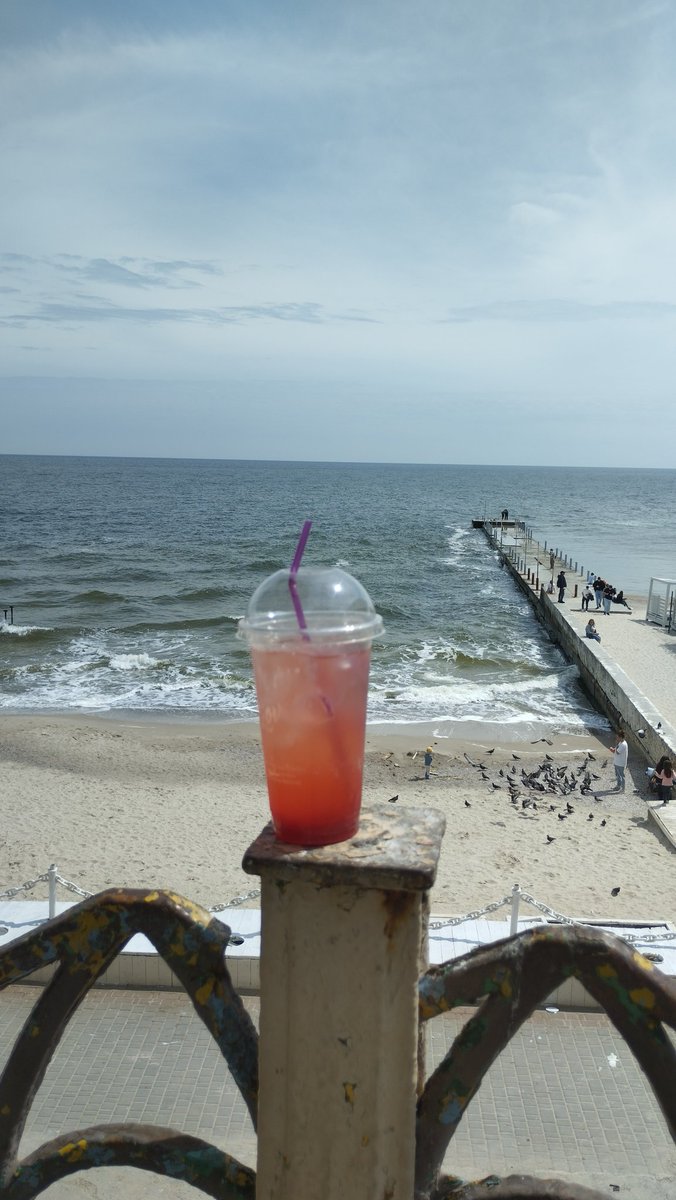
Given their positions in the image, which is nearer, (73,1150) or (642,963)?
(642,963)

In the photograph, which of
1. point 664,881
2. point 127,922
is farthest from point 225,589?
point 127,922

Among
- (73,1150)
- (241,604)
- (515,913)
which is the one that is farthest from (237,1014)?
(241,604)

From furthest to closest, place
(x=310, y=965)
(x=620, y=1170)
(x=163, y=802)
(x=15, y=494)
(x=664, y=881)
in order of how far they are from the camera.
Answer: (x=15, y=494)
(x=163, y=802)
(x=664, y=881)
(x=620, y=1170)
(x=310, y=965)

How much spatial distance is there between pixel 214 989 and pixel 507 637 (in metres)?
30.5

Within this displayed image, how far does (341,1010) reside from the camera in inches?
64.5

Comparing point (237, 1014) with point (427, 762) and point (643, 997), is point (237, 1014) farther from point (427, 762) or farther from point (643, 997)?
point (427, 762)

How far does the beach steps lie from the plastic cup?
518 centimetres

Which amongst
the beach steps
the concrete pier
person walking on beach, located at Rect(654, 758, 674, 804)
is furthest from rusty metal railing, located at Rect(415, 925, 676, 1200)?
person walking on beach, located at Rect(654, 758, 674, 804)

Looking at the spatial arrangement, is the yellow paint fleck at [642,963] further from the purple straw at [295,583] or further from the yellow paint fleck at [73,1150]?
the yellow paint fleck at [73,1150]

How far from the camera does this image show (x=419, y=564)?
54.1 metres

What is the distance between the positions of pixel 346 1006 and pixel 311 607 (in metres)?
0.75

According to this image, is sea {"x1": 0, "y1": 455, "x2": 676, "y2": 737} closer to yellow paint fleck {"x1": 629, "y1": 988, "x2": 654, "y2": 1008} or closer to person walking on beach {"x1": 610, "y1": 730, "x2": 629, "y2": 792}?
person walking on beach {"x1": 610, "y1": 730, "x2": 629, "y2": 792}

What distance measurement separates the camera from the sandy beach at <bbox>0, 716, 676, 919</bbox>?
11383 mm

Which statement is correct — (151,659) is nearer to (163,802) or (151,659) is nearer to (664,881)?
(163,802)
